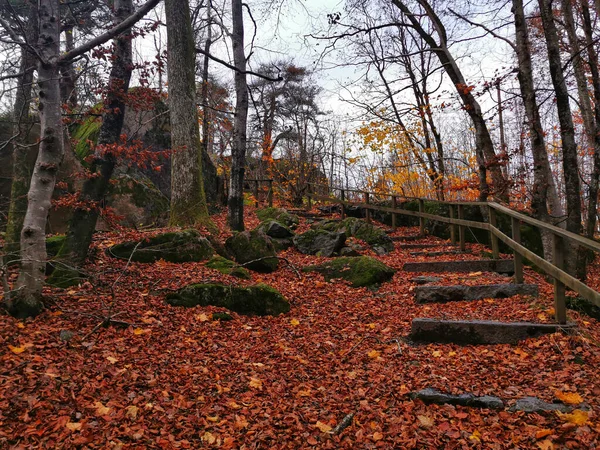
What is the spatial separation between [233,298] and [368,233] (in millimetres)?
6025

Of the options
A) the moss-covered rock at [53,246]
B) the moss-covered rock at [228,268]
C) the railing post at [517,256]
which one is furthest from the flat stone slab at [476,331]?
the moss-covered rock at [53,246]

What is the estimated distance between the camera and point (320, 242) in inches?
369

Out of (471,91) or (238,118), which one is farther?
(238,118)

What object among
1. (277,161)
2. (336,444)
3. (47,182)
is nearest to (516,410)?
(336,444)

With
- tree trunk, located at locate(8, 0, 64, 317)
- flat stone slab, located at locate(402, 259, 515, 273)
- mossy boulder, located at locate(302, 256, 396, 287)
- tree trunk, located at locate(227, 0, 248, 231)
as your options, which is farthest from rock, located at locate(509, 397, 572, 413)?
tree trunk, located at locate(227, 0, 248, 231)

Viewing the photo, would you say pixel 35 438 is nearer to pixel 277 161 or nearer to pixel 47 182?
pixel 47 182

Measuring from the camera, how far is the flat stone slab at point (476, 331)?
3879 millimetres

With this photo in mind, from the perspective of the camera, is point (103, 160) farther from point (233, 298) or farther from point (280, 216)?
point (280, 216)

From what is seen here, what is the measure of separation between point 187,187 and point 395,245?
556 centimetres

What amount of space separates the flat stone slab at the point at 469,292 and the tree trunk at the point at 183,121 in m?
4.72

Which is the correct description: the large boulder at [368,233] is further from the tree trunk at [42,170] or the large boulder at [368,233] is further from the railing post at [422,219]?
the tree trunk at [42,170]

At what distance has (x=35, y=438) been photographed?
228 cm

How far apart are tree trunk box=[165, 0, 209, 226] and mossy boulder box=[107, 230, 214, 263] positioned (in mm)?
1577

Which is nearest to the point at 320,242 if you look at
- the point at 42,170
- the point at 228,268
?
the point at 228,268
